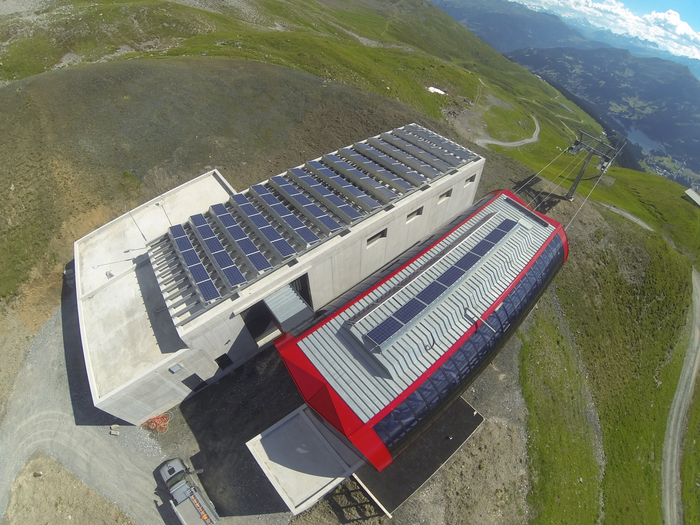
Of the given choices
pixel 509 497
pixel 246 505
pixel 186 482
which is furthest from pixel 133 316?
pixel 509 497

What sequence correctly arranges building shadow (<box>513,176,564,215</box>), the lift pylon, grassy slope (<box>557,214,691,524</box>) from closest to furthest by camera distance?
grassy slope (<box>557,214,691,524</box>), the lift pylon, building shadow (<box>513,176,564,215</box>)

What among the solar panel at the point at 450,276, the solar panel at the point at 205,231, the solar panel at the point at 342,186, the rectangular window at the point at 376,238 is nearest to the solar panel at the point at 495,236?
the solar panel at the point at 450,276

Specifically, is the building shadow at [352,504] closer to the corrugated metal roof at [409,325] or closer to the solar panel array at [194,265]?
the corrugated metal roof at [409,325]

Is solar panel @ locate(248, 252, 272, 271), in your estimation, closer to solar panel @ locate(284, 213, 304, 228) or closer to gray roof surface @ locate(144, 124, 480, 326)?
gray roof surface @ locate(144, 124, 480, 326)

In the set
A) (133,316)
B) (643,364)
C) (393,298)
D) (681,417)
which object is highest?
(393,298)

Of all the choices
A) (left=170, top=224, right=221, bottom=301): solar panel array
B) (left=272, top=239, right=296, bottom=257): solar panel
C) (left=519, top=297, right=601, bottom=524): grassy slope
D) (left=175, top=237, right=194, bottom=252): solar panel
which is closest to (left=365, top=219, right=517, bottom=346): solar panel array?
(left=272, top=239, right=296, bottom=257): solar panel

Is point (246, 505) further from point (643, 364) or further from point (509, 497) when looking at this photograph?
point (643, 364)
